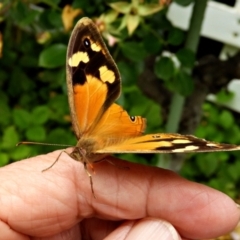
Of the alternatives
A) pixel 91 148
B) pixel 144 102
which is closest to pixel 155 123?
pixel 144 102

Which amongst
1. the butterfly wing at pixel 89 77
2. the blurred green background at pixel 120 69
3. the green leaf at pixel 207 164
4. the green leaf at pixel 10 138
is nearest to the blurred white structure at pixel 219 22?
the blurred green background at pixel 120 69

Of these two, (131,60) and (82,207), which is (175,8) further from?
(82,207)

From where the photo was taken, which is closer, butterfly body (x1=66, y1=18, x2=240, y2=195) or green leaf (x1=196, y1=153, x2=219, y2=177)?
butterfly body (x1=66, y1=18, x2=240, y2=195)

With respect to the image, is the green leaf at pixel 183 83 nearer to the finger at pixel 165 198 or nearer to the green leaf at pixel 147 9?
the green leaf at pixel 147 9

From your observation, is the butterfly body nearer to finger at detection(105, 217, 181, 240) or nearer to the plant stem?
finger at detection(105, 217, 181, 240)

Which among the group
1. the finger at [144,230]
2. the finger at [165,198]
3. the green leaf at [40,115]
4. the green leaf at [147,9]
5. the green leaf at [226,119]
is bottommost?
the green leaf at [40,115]

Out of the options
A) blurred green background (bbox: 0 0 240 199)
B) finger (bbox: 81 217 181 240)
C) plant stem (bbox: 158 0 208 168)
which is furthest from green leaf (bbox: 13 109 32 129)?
finger (bbox: 81 217 181 240)

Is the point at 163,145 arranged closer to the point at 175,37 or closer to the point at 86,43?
the point at 86,43
